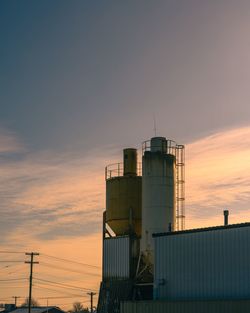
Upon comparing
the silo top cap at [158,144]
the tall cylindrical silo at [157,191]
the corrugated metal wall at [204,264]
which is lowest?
the corrugated metal wall at [204,264]

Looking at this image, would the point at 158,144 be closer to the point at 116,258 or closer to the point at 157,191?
the point at 157,191

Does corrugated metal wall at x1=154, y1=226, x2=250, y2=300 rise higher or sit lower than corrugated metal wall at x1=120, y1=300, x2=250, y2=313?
higher

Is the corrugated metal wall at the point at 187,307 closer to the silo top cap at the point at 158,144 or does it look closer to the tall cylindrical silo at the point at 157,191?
the tall cylindrical silo at the point at 157,191

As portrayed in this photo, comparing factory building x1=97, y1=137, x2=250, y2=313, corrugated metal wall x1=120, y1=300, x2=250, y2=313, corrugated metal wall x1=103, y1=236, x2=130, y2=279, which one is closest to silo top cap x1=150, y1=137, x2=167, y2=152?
factory building x1=97, y1=137, x2=250, y2=313

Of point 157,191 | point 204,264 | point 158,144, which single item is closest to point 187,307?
point 204,264

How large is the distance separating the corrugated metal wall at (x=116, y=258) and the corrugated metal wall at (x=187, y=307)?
19.5ft

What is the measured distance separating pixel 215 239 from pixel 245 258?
2298mm

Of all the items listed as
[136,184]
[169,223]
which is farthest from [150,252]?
[136,184]

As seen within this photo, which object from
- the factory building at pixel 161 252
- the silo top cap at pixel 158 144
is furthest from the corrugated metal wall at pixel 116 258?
the silo top cap at pixel 158 144

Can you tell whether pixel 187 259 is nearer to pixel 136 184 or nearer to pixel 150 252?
pixel 150 252

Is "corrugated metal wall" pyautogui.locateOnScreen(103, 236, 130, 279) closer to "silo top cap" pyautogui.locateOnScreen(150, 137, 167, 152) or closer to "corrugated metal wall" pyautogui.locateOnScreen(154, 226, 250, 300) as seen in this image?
"corrugated metal wall" pyautogui.locateOnScreen(154, 226, 250, 300)

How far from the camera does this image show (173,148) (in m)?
45.4

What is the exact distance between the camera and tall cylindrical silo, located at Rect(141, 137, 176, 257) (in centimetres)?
4259

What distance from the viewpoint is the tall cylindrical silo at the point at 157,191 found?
42.6 metres
